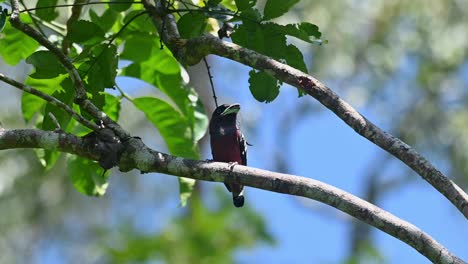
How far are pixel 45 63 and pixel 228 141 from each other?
1.95m

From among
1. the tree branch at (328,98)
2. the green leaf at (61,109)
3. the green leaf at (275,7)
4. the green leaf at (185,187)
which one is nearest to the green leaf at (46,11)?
the green leaf at (61,109)

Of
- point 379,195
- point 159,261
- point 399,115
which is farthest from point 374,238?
point 159,261

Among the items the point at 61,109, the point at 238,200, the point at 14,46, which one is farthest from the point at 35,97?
the point at 238,200

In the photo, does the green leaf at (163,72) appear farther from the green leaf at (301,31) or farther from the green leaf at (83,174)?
the green leaf at (301,31)

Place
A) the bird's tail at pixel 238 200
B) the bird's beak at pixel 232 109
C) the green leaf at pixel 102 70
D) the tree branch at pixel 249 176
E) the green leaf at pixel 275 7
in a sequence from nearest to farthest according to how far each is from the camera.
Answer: the tree branch at pixel 249 176, the green leaf at pixel 275 7, the green leaf at pixel 102 70, the bird's beak at pixel 232 109, the bird's tail at pixel 238 200

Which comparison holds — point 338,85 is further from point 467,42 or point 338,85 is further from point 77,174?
point 77,174

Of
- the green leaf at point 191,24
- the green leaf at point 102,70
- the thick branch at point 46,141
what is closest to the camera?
the thick branch at point 46,141

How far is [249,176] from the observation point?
3.65 metres

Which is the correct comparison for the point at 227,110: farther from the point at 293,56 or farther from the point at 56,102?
the point at 56,102

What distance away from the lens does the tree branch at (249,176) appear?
11.4 ft

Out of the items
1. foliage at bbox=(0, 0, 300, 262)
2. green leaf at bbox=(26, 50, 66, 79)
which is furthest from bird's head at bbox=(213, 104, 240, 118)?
green leaf at bbox=(26, 50, 66, 79)

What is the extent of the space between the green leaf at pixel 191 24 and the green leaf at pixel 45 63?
0.63 m

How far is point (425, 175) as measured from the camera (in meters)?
3.51

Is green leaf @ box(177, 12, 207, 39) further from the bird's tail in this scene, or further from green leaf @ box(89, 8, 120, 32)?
the bird's tail
